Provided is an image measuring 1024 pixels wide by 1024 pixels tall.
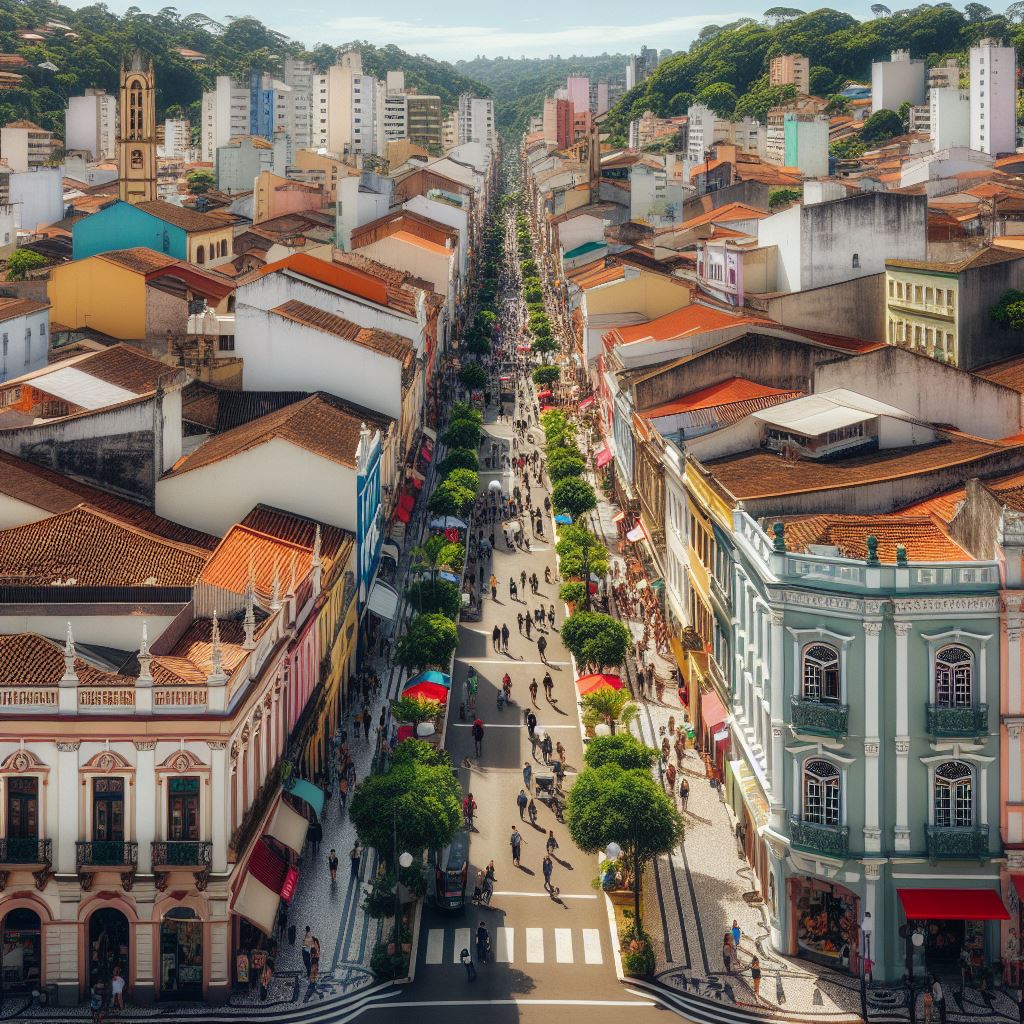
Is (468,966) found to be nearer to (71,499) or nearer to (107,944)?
(107,944)

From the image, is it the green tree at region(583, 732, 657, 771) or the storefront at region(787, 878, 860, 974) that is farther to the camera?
the green tree at region(583, 732, 657, 771)

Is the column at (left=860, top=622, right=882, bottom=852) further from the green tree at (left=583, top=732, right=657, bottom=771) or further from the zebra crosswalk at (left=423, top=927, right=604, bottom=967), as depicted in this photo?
the green tree at (left=583, top=732, right=657, bottom=771)

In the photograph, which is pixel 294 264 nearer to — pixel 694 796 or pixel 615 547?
pixel 615 547

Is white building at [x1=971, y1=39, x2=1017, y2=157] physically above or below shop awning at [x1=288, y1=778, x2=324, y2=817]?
above

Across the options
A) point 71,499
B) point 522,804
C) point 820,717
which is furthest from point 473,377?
point 820,717

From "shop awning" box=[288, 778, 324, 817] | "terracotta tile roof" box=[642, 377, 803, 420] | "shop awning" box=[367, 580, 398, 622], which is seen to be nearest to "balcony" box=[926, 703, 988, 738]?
"shop awning" box=[288, 778, 324, 817]

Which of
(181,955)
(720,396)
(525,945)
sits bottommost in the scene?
(525,945)

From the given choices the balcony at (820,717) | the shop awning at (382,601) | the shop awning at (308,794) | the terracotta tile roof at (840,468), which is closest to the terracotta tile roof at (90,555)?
the shop awning at (308,794)
